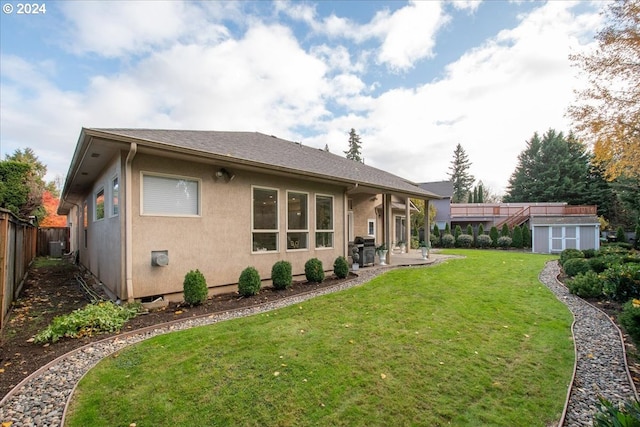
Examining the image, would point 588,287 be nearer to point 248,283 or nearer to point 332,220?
point 332,220

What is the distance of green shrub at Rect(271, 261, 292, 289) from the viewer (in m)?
7.46

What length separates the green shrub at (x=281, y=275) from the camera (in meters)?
7.46

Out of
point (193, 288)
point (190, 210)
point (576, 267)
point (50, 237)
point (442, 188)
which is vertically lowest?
point (576, 267)

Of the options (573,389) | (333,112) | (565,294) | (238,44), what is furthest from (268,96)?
(573,389)

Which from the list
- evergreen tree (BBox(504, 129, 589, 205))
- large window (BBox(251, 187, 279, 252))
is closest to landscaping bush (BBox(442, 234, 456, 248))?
large window (BBox(251, 187, 279, 252))

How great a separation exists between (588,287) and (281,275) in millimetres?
7401

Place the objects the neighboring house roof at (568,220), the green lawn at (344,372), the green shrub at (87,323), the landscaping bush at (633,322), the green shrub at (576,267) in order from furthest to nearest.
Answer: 1. the neighboring house roof at (568,220)
2. the green shrub at (576,267)
3. the green shrub at (87,323)
4. the landscaping bush at (633,322)
5. the green lawn at (344,372)

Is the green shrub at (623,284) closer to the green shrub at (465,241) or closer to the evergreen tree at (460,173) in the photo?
the green shrub at (465,241)

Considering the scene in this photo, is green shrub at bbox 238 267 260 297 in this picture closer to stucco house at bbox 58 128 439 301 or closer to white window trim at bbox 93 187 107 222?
stucco house at bbox 58 128 439 301

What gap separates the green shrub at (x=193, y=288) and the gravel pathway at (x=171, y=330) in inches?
26.7

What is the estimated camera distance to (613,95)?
1203cm

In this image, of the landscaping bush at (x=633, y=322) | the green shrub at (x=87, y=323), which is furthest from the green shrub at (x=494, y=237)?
the green shrub at (x=87, y=323)

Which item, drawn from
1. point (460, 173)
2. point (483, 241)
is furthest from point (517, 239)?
point (460, 173)

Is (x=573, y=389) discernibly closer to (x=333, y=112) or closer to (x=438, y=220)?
(x=333, y=112)
